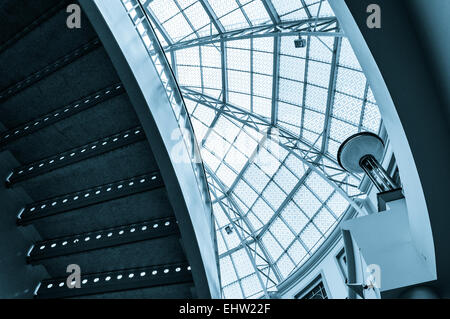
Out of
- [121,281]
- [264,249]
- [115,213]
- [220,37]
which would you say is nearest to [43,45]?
[115,213]

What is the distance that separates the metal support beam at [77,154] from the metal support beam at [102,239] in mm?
1737

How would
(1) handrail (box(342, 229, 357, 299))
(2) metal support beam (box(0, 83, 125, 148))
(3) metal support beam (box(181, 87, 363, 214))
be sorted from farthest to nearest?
1. (3) metal support beam (box(181, 87, 363, 214))
2. (1) handrail (box(342, 229, 357, 299))
3. (2) metal support beam (box(0, 83, 125, 148))

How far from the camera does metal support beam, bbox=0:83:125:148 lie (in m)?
8.00

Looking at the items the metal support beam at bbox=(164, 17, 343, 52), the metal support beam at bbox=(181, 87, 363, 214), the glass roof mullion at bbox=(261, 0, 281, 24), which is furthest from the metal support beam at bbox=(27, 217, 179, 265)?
the metal support beam at bbox=(181, 87, 363, 214)

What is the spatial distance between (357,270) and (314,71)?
10.1 meters

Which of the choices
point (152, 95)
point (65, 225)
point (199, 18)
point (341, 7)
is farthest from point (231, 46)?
point (341, 7)

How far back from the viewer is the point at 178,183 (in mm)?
8070

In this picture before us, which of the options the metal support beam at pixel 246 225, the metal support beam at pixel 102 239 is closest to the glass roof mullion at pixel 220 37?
the metal support beam at pixel 246 225

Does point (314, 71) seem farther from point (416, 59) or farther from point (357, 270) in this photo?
point (416, 59)

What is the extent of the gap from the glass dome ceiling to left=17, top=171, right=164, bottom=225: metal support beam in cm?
987

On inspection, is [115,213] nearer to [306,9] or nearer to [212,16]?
[306,9]

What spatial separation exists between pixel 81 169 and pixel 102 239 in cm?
169

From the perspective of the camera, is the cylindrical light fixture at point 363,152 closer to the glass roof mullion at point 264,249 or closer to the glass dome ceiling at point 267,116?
the glass dome ceiling at point 267,116

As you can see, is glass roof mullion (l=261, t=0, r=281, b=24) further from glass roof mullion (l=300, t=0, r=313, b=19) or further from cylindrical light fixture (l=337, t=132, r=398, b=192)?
cylindrical light fixture (l=337, t=132, r=398, b=192)
